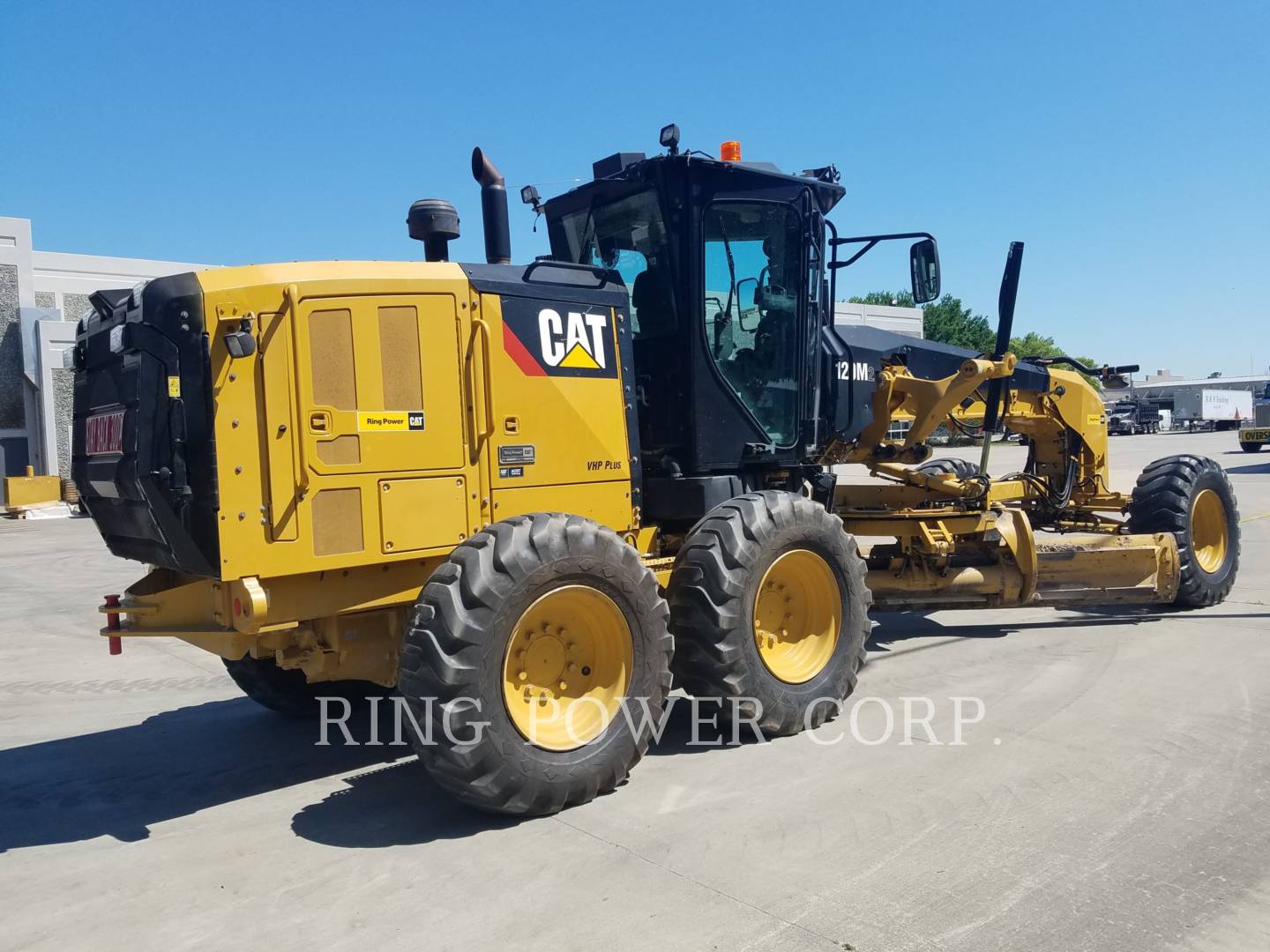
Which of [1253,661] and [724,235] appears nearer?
[724,235]

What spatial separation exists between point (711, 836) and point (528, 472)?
1.88 metres

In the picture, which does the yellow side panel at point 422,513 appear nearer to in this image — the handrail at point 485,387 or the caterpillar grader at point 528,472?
the caterpillar grader at point 528,472

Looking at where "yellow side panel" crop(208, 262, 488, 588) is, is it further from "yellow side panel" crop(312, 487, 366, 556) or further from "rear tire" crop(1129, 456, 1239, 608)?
"rear tire" crop(1129, 456, 1239, 608)

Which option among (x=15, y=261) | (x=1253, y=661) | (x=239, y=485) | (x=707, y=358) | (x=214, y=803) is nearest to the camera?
(x=239, y=485)

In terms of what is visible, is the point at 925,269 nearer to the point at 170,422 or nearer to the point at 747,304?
the point at 747,304

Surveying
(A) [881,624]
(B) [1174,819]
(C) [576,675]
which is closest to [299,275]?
(C) [576,675]

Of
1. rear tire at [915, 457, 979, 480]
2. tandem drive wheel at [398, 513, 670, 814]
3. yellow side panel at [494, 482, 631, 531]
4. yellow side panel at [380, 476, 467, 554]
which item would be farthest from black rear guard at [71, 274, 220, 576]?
rear tire at [915, 457, 979, 480]

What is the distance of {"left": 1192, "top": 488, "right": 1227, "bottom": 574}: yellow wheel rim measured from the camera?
8633mm

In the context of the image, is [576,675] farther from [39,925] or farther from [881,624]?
[881,624]

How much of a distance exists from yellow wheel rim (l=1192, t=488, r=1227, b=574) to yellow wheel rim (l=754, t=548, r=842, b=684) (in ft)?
15.9

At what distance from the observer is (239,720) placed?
605 centimetres

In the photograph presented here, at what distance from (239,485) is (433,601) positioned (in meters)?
0.92

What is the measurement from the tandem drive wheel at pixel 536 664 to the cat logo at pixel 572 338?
3.02ft

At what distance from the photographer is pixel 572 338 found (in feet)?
16.3
